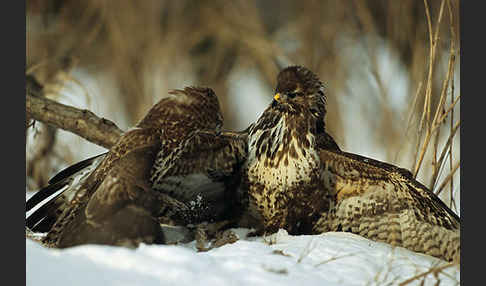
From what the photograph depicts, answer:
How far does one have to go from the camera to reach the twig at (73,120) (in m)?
4.59

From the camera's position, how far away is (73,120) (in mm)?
4625

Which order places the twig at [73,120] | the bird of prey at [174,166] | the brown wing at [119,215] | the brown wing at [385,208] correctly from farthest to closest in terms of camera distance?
the twig at [73,120], the brown wing at [385,208], the bird of prey at [174,166], the brown wing at [119,215]

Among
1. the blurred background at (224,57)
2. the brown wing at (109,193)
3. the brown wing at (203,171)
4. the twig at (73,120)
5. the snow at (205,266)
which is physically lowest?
the snow at (205,266)

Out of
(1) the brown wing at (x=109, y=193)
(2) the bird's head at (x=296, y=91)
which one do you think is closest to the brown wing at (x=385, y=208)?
(2) the bird's head at (x=296, y=91)

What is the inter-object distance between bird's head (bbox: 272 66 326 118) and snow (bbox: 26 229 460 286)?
2.95ft

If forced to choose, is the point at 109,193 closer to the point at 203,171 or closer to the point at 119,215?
the point at 119,215

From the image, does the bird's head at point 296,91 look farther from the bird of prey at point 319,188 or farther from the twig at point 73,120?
the twig at point 73,120

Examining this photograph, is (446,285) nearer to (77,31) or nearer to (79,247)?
(79,247)

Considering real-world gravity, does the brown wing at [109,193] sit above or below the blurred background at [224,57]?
below

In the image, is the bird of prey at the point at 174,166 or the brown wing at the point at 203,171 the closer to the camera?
the bird of prey at the point at 174,166

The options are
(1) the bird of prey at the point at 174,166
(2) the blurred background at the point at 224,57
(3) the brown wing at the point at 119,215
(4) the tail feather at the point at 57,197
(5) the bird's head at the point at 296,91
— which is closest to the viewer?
(3) the brown wing at the point at 119,215

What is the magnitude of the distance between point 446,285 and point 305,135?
3.83 feet

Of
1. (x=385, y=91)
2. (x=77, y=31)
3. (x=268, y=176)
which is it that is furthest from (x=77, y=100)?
(x=268, y=176)

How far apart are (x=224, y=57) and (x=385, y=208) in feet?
15.5
